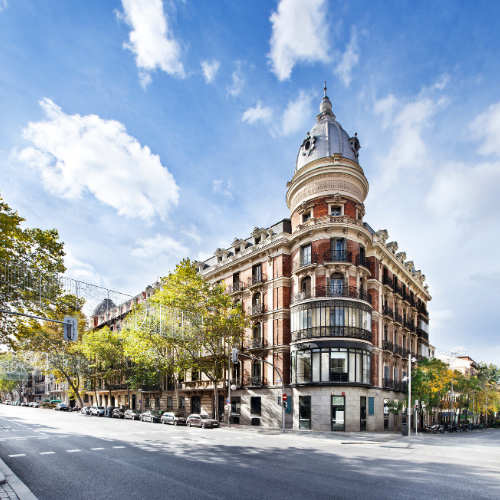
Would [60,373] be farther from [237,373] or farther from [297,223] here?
[297,223]

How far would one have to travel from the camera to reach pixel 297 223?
124 feet

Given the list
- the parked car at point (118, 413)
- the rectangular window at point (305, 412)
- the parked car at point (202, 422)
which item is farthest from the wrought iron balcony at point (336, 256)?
the parked car at point (118, 413)

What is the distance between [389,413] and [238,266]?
21.1 m

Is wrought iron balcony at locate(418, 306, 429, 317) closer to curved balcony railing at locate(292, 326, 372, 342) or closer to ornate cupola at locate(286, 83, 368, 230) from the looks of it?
ornate cupola at locate(286, 83, 368, 230)

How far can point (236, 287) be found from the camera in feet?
141

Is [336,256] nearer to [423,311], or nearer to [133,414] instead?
[133,414]

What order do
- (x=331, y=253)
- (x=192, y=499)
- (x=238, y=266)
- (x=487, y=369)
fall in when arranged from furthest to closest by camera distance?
1. (x=487, y=369)
2. (x=238, y=266)
3. (x=331, y=253)
4. (x=192, y=499)

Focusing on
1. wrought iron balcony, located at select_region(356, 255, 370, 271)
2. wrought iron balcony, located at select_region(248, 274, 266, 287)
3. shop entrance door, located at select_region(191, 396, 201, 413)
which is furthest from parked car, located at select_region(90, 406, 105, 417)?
wrought iron balcony, located at select_region(356, 255, 370, 271)

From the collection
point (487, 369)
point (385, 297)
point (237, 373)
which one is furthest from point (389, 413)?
point (487, 369)

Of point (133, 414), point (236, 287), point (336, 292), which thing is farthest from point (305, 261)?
point (133, 414)

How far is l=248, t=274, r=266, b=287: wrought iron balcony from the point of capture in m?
39.7

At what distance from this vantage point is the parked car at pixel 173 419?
3528 cm

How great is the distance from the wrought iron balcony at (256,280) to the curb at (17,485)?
93.2ft

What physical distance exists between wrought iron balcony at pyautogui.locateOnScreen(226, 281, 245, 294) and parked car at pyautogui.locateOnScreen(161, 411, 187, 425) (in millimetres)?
13565
